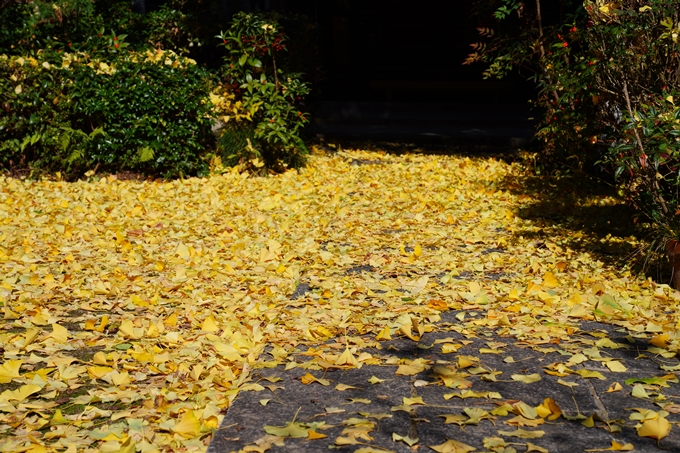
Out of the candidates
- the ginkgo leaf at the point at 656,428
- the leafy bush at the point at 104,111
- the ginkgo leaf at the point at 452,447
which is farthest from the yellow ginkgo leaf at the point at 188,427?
the leafy bush at the point at 104,111

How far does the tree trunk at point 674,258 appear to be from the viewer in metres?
4.55

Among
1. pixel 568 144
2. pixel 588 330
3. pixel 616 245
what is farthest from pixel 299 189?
pixel 588 330

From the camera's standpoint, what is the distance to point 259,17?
8.66m

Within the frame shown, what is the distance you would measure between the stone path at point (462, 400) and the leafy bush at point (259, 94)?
520 centimetres

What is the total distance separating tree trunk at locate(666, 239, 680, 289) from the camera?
4551 millimetres

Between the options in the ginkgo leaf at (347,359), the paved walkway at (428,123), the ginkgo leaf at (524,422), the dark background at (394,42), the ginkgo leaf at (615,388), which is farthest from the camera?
the dark background at (394,42)

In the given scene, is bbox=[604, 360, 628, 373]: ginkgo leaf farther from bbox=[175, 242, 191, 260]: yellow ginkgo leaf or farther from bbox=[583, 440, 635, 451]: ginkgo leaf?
bbox=[175, 242, 191, 260]: yellow ginkgo leaf

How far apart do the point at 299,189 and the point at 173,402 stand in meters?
4.94

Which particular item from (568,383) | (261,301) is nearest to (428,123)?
(261,301)

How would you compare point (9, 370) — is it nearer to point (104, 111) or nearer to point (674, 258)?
point (674, 258)

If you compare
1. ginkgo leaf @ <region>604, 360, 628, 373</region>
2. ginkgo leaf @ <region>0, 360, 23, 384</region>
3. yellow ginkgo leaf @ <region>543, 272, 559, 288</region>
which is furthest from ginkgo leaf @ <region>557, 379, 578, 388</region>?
ginkgo leaf @ <region>0, 360, 23, 384</region>

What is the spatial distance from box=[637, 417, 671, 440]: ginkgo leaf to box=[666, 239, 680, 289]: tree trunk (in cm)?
202

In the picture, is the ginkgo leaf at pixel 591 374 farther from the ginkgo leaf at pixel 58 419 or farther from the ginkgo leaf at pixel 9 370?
the ginkgo leaf at pixel 9 370

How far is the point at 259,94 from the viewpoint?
876cm
